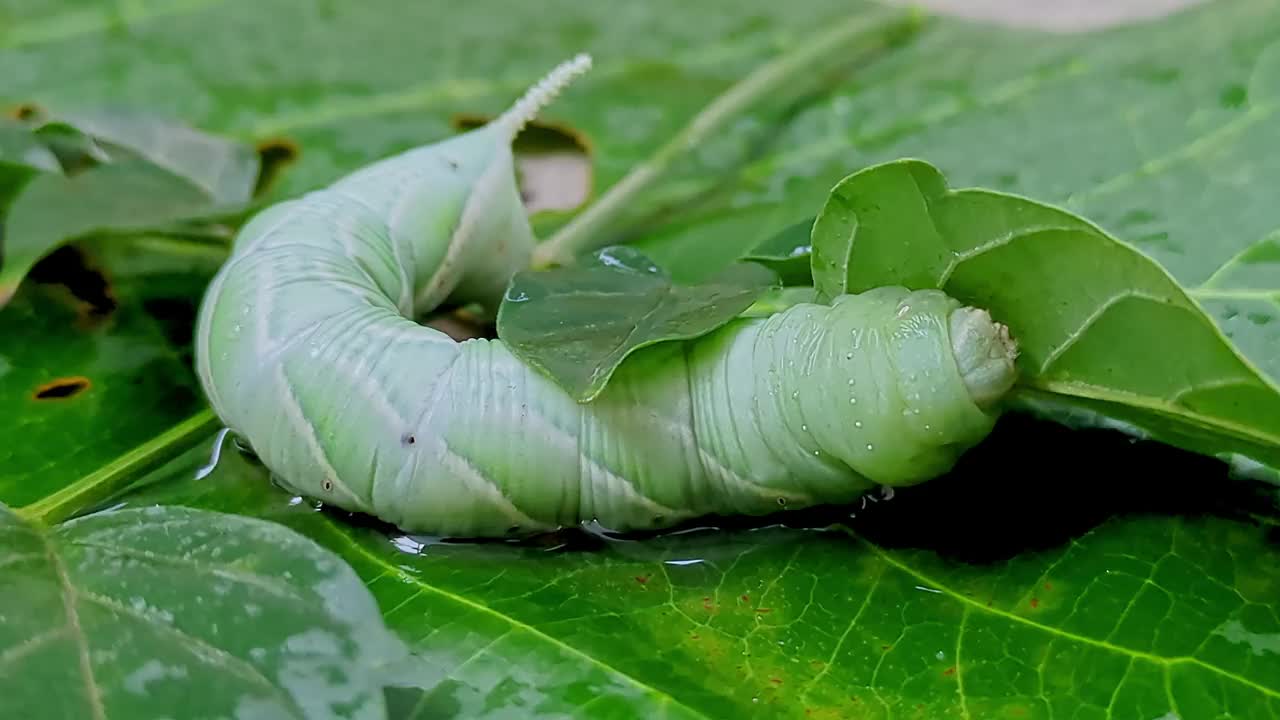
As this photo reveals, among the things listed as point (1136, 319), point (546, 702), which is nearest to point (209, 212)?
point (546, 702)

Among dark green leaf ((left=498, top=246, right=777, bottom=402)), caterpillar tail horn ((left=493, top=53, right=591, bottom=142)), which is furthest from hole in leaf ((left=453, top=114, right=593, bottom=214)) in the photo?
dark green leaf ((left=498, top=246, right=777, bottom=402))

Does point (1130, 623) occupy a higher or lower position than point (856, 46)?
lower

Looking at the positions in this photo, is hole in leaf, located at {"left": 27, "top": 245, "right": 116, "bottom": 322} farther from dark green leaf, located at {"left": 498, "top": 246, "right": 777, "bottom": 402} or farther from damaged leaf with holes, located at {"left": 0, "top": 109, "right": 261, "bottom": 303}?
dark green leaf, located at {"left": 498, "top": 246, "right": 777, "bottom": 402}

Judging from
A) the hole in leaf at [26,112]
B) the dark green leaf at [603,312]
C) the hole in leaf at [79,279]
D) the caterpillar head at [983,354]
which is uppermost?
the caterpillar head at [983,354]

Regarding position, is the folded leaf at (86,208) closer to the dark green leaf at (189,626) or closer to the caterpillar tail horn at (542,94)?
the caterpillar tail horn at (542,94)

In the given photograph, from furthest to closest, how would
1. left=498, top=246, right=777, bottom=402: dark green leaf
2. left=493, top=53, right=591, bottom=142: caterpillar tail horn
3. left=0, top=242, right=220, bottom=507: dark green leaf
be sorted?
left=493, top=53, right=591, bottom=142: caterpillar tail horn → left=0, top=242, right=220, bottom=507: dark green leaf → left=498, top=246, right=777, bottom=402: dark green leaf

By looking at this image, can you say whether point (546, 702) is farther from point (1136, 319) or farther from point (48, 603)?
point (1136, 319)

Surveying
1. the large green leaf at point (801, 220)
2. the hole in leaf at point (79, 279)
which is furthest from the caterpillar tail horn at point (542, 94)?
the hole in leaf at point (79, 279)
